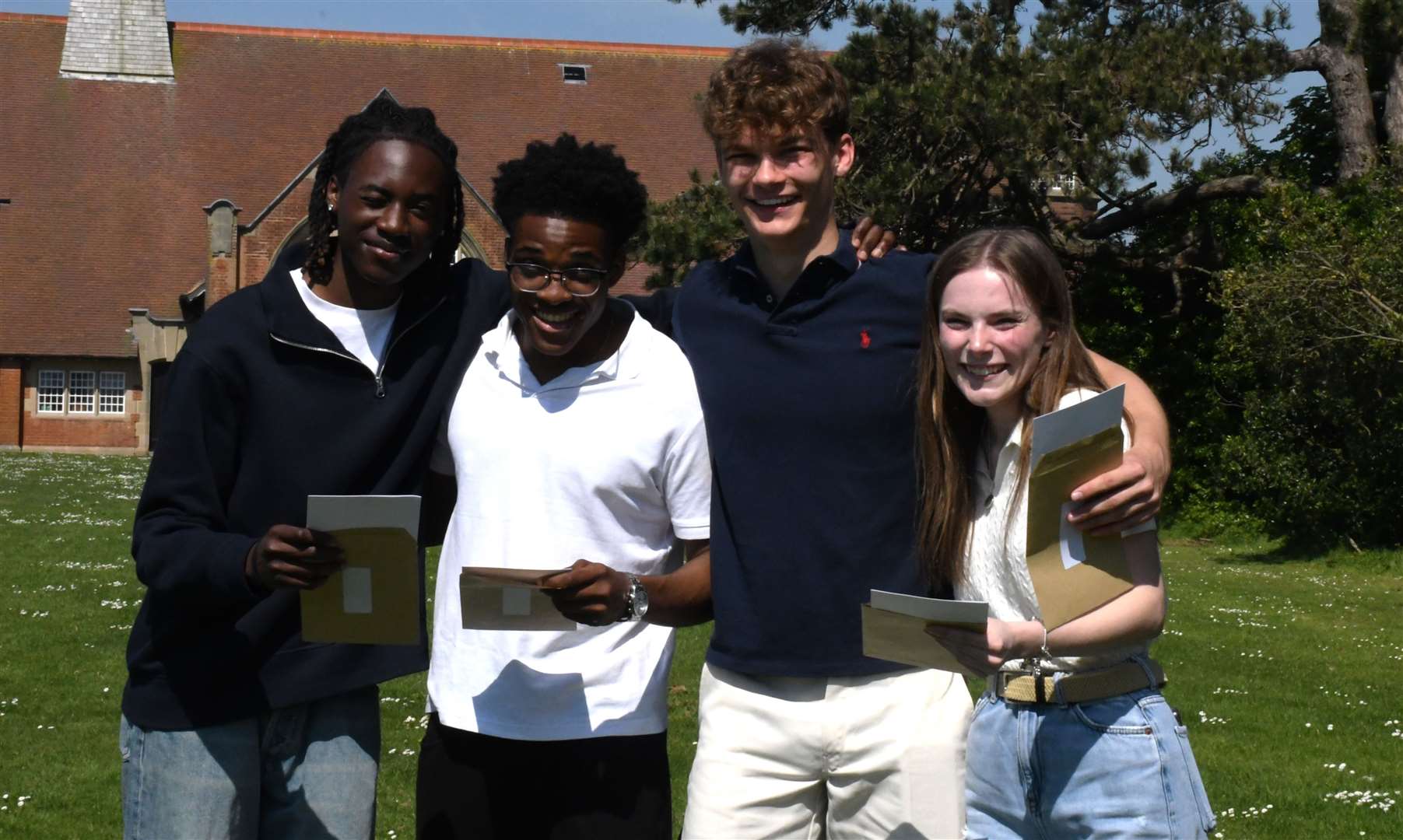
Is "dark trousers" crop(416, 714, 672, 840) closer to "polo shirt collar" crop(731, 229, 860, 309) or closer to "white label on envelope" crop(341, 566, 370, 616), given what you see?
"white label on envelope" crop(341, 566, 370, 616)

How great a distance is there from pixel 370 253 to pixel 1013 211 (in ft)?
64.8

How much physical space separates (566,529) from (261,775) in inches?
34.0

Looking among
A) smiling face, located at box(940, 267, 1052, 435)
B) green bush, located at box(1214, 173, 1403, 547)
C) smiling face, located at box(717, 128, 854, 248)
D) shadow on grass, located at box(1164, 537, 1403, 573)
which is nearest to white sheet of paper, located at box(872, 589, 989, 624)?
smiling face, located at box(940, 267, 1052, 435)

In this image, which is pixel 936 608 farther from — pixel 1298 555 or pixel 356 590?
pixel 1298 555

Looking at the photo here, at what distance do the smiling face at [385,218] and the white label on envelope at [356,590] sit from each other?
693 mm

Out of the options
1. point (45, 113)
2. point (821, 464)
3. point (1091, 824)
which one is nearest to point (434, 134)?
point (821, 464)

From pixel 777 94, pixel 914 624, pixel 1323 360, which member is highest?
pixel 1323 360

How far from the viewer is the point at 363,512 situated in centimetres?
288

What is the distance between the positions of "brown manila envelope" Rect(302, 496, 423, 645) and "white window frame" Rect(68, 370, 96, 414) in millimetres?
41767

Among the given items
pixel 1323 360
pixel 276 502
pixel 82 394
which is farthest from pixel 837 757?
pixel 82 394

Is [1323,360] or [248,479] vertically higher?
[1323,360]

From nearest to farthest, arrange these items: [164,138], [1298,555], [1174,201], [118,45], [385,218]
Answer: [385,218]
[1298,555]
[1174,201]
[164,138]
[118,45]

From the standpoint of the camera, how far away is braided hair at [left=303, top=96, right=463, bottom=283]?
3461 millimetres

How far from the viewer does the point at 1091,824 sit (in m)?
2.96
